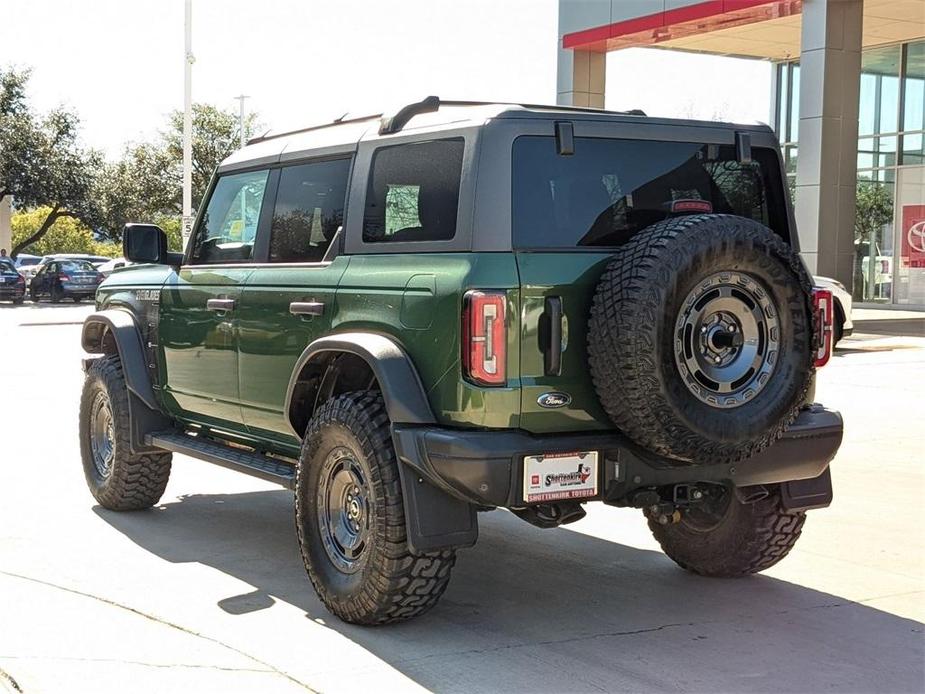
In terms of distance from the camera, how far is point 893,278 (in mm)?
32719

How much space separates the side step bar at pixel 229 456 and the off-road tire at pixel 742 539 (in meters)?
1.74

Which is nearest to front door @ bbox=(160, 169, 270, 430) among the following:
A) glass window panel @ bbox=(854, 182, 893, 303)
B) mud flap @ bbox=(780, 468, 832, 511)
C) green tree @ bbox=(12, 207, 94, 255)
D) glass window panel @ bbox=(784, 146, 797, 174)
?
mud flap @ bbox=(780, 468, 832, 511)

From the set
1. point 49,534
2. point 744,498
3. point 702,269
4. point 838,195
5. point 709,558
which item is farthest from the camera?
point 838,195

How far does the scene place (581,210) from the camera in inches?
199

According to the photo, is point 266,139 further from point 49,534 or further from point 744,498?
point 744,498

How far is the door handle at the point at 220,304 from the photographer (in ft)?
20.8

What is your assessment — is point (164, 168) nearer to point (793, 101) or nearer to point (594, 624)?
point (793, 101)

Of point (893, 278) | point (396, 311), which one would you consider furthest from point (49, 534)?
point (893, 278)

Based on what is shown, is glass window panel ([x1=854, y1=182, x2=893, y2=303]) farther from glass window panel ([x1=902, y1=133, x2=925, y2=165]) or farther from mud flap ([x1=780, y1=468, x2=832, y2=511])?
mud flap ([x1=780, y1=468, x2=832, y2=511])

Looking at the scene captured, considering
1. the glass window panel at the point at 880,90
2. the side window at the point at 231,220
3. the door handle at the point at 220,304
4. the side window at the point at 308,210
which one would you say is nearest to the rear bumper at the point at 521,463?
the side window at the point at 308,210

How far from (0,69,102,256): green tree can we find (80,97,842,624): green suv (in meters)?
43.4

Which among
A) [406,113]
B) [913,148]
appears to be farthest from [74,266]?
[406,113]

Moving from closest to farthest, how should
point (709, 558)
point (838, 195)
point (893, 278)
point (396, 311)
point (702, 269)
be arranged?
point (702, 269) < point (396, 311) < point (709, 558) < point (838, 195) < point (893, 278)

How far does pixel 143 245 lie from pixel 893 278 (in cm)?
2886
